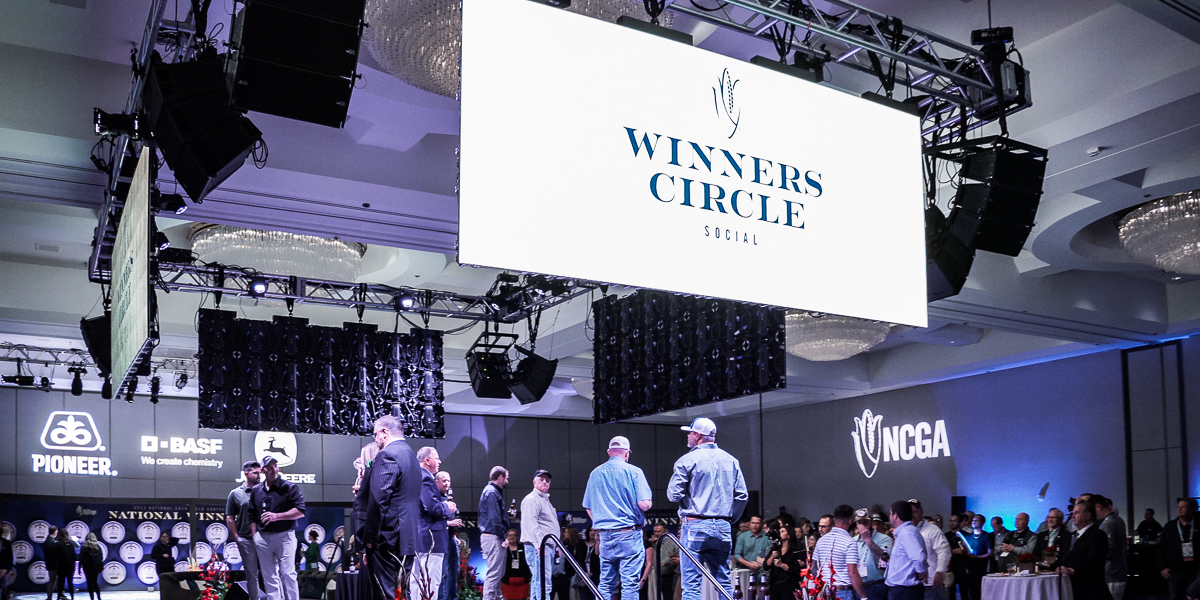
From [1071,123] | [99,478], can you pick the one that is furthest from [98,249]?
[99,478]

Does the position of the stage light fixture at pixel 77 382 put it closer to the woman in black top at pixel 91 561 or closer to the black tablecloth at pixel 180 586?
the woman in black top at pixel 91 561

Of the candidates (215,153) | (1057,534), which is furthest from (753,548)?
(215,153)

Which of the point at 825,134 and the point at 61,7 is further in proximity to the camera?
the point at 61,7

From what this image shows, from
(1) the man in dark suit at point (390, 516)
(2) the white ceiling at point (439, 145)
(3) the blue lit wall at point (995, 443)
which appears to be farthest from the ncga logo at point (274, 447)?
(1) the man in dark suit at point (390, 516)

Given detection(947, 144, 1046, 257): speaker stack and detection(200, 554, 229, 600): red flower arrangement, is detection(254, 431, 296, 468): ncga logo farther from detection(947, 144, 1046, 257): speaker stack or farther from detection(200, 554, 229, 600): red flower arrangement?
detection(947, 144, 1046, 257): speaker stack

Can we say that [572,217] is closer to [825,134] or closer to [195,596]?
[825,134]

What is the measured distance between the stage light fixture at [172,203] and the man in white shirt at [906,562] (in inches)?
226

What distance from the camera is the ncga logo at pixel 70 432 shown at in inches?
675

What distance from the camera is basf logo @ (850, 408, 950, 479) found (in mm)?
16688

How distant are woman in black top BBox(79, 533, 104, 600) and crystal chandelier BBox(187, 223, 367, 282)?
7.39 m

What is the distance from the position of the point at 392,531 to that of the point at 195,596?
6137 mm

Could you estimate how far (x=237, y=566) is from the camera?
60.2 feet

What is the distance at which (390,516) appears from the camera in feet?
18.7

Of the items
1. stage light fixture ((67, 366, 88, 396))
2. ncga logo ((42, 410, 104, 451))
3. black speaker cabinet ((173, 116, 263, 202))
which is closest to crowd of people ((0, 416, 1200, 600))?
black speaker cabinet ((173, 116, 263, 202))
